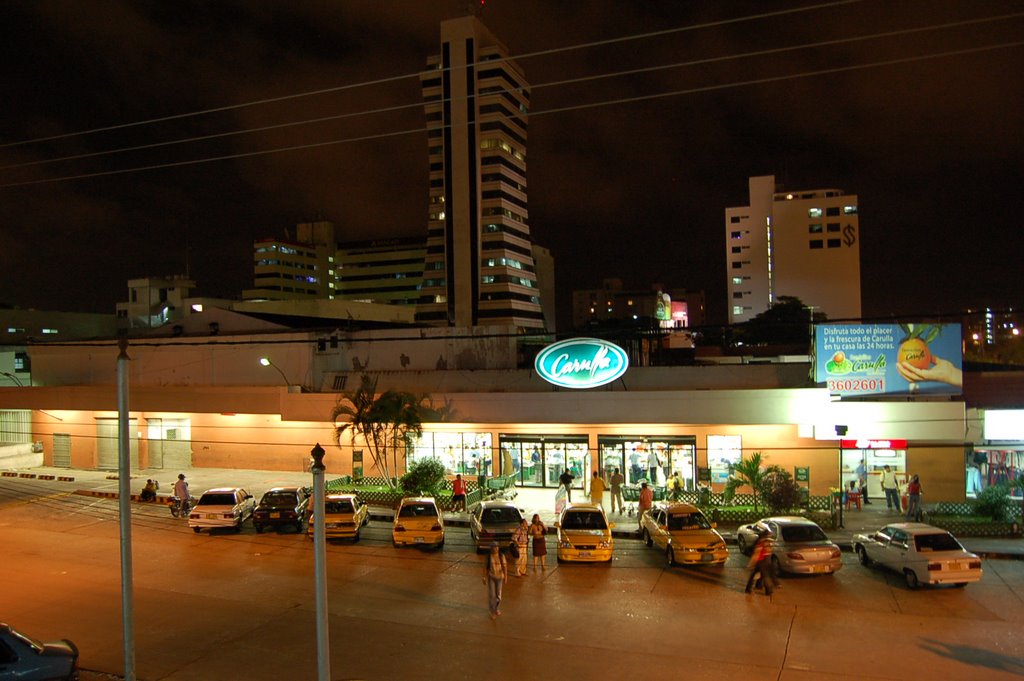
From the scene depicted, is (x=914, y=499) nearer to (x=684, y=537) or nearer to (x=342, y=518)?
(x=684, y=537)

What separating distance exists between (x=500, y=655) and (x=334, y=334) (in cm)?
2329

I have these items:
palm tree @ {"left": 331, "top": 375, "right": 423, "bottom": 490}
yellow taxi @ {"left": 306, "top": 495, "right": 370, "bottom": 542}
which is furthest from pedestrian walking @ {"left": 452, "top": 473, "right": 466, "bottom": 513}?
yellow taxi @ {"left": 306, "top": 495, "right": 370, "bottom": 542}

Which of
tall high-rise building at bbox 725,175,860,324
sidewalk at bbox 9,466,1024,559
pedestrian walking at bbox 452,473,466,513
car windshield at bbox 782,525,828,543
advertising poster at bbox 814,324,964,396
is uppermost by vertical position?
tall high-rise building at bbox 725,175,860,324

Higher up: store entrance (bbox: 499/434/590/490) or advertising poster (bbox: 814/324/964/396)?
advertising poster (bbox: 814/324/964/396)

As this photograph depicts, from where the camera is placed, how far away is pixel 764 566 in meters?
15.1

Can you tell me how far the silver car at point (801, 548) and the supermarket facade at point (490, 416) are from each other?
20.3 feet

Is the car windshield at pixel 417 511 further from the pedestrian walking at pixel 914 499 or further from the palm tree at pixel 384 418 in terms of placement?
the pedestrian walking at pixel 914 499

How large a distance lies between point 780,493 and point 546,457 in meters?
9.22

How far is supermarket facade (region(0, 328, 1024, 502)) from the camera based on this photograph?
77.1 ft

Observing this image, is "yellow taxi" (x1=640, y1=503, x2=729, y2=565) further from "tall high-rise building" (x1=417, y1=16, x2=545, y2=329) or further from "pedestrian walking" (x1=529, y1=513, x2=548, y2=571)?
"tall high-rise building" (x1=417, y1=16, x2=545, y2=329)

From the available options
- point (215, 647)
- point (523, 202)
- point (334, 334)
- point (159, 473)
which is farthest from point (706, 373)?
point (523, 202)

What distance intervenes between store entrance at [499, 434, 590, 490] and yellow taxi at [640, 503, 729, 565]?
7289 millimetres

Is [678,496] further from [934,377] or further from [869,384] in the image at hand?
[934,377]

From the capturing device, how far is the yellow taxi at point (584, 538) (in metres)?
17.8
